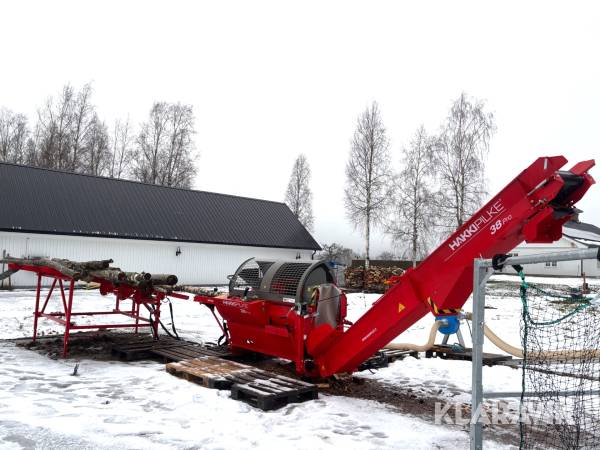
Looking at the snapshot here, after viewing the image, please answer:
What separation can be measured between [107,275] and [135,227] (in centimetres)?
1765

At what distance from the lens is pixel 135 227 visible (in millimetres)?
25812

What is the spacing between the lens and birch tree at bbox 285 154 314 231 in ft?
171

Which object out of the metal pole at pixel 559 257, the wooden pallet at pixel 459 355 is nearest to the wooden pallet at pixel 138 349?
the wooden pallet at pixel 459 355

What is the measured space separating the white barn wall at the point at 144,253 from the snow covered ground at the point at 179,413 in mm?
14713

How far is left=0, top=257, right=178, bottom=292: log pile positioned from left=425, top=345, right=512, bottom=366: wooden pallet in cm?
520

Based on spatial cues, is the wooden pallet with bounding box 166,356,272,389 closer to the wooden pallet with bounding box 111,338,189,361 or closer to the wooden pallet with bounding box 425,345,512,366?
the wooden pallet with bounding box 111,338,189,361

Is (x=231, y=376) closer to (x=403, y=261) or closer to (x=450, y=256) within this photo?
(x=450, y=256)

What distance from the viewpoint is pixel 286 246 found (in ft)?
104

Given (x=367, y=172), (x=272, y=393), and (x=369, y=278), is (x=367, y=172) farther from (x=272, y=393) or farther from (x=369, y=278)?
(x=272, y=393)

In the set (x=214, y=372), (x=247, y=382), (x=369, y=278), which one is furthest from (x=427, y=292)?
(x=369, y=278)

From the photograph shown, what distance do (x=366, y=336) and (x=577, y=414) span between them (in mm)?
2663

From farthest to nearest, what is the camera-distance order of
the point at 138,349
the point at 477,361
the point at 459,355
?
the point at 459,355, the point at 138,349, the point at 477,361

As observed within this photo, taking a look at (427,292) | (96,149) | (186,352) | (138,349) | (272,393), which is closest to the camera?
(427,292)

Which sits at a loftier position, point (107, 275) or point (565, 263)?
point (565, 263)
